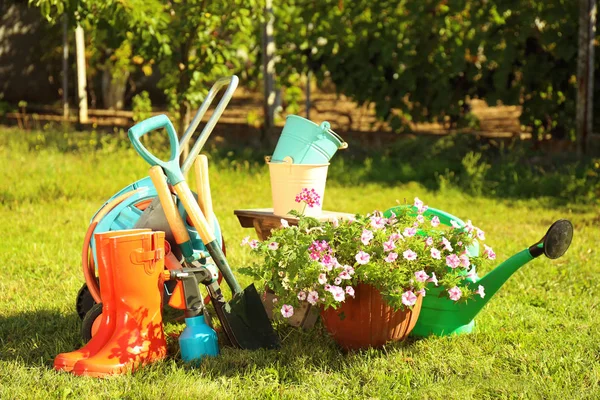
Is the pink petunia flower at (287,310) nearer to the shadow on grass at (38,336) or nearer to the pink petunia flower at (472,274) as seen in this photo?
the pink petunia flower at (472,274)

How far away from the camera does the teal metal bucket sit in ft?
Answer: 10.8

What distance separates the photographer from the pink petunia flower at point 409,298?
9.20 feet

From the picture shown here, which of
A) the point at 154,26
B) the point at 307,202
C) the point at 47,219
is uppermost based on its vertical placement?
the point at 154,26

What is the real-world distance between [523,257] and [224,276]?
1076 mm

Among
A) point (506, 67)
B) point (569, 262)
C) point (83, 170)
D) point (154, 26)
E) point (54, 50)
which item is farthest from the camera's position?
point (54, 50)

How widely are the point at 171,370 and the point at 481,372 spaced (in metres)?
1.04

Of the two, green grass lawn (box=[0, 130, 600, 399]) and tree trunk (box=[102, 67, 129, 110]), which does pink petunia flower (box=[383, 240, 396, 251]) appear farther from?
tree trunk (box=[102, 67, 129, 110])

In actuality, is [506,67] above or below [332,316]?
above

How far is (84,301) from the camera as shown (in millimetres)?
3371

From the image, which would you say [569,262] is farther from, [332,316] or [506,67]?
[506,67]

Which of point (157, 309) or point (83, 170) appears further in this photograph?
point (83, 170)

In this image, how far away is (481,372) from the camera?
2834 mm

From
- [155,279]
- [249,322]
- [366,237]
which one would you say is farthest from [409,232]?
[155,279]

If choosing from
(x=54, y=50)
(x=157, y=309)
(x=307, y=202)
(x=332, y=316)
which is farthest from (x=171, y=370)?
(x=54, y=50)
